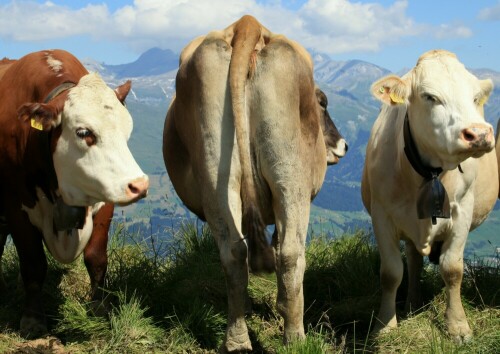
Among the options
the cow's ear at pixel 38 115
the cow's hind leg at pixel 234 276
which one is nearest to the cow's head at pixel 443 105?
the cow's hind leg at pixel 234 276

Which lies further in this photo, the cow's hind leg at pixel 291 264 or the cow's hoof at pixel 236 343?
the cow's hoof at pixel 236 343

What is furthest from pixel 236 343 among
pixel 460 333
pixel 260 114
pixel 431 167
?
pixel 431 167

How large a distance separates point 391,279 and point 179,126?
2520 millimetres

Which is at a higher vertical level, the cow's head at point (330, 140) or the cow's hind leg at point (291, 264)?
the cow's head at point (330, 140)

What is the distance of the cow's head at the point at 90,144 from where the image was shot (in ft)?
17.8

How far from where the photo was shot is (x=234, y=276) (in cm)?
561

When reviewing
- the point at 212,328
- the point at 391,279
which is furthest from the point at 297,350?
the point at 391,279

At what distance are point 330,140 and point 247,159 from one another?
2.88m

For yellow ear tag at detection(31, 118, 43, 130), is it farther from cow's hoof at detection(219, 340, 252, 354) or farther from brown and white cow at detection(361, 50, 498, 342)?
brown and white cow at detection(361, 50, 498, 342)

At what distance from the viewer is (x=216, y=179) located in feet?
18.1

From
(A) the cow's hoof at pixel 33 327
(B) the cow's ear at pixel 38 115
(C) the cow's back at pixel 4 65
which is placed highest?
(C) the cow's back at pixel 4 65

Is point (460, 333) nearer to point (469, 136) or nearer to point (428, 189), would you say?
point (428, 189)

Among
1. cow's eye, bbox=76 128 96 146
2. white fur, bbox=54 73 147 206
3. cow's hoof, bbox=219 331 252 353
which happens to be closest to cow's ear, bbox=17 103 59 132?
white fur, bbox=54 73 147 206

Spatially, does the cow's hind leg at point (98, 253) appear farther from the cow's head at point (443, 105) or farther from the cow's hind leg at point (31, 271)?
the cow's head at point (443, 105)
